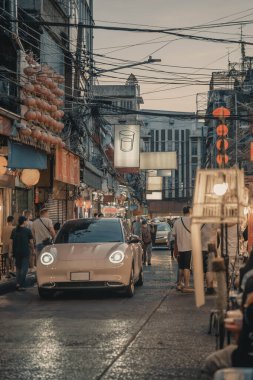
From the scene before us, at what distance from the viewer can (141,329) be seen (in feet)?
39.8

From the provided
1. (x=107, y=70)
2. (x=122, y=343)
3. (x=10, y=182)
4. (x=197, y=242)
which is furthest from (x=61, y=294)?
(x=197, y=242)

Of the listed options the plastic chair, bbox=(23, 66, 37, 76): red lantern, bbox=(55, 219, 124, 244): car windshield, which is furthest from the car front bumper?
the plastic chair

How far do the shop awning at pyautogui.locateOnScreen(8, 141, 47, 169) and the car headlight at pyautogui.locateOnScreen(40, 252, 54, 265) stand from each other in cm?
703

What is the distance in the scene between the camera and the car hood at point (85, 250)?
55.5ft

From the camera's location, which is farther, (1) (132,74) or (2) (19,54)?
(1) (132,74)

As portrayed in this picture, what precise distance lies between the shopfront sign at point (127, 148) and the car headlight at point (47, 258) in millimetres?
29253

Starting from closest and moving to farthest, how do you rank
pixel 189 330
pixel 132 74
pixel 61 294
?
pixel 189 330 → pixel 61 294 → pixel 132 74

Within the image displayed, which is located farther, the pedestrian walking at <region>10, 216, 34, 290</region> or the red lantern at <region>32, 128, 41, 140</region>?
the red lantern at <region>32, 128, 41, 140</region>

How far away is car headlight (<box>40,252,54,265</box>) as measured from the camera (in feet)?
55.7

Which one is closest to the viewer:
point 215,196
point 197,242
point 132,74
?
point 197,242

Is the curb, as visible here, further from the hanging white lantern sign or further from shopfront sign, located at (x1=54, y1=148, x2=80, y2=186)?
shopfront sign, located at (x1=54, y1=148, x2=80, y2=186)

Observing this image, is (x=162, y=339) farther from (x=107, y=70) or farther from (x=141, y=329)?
(x=107, y=70)

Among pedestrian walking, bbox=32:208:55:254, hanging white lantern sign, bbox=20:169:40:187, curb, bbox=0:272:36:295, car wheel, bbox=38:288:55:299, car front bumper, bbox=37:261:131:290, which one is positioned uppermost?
hanging white lantern sign, bbox=20:169:40:187

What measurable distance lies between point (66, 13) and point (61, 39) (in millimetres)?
2080
